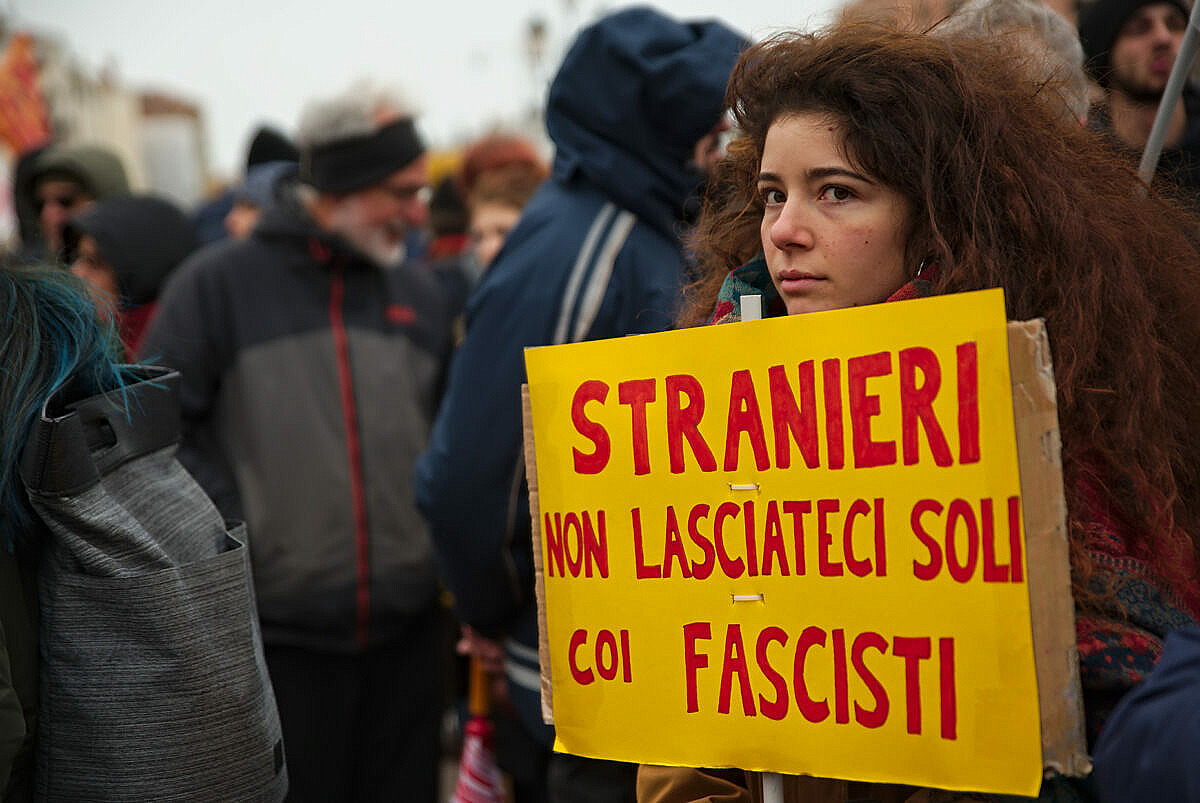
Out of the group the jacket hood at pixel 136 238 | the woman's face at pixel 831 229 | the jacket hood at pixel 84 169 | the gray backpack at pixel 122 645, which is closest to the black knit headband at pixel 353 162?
the jacket hood at pixel 136 238

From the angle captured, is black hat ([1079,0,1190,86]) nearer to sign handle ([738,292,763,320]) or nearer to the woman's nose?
the woman's nose

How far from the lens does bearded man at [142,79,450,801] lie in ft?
10.6

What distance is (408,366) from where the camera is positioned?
141 inches

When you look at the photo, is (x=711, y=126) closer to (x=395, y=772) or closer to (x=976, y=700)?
(x=976, y=700)

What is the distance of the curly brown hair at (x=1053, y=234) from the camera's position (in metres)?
1.54

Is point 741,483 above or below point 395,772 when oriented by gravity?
above

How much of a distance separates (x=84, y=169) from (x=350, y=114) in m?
1.69

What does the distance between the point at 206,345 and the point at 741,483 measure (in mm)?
2198

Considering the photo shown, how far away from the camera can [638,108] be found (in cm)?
269

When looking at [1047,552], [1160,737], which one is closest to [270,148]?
[1047,552]

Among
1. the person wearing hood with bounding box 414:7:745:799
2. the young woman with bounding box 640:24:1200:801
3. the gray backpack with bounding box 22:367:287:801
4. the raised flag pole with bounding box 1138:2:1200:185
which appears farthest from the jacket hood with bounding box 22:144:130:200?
the raised flag pole with bounding box 1138:2:1200:185

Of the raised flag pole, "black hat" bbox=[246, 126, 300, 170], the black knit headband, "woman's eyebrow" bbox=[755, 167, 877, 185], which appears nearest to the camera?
"woman's eyebrow" bbox=[755, 167, 877, 185]

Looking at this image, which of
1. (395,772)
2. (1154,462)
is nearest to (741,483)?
(1154,462)

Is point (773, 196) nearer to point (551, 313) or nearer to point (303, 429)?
point (551, 313)
